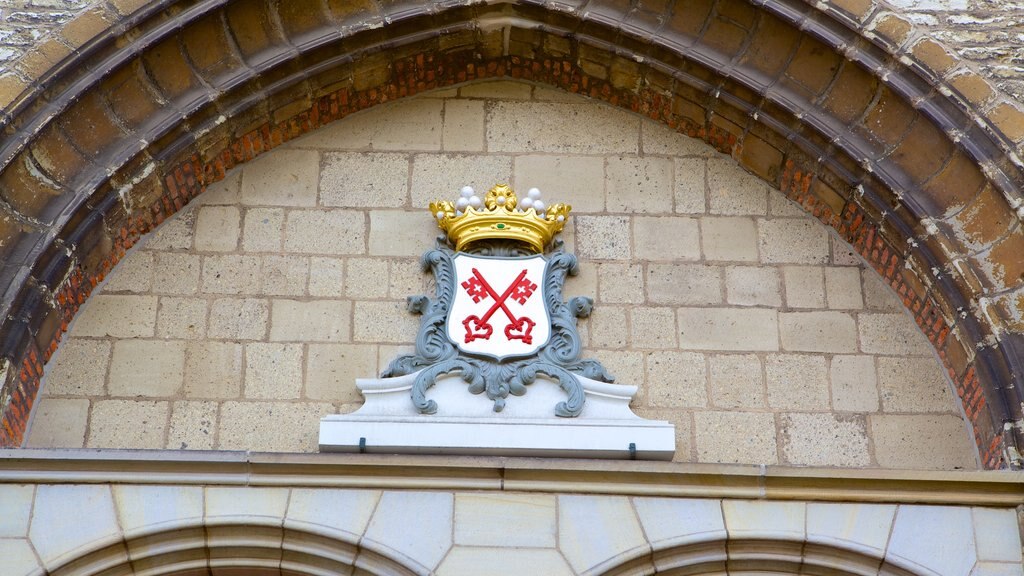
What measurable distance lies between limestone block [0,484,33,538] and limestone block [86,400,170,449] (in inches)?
20.7

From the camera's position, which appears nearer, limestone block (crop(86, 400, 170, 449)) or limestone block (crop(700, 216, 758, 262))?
limestone block (crop(86, 400, 170, 449))

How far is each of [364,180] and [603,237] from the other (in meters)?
1.17

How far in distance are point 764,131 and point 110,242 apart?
3074mm

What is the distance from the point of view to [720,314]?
24.5 feet

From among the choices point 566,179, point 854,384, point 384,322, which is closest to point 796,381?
point 854,384

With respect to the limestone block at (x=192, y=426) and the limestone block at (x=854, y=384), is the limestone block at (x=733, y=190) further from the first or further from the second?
the limestone block at (x=192, y=426)

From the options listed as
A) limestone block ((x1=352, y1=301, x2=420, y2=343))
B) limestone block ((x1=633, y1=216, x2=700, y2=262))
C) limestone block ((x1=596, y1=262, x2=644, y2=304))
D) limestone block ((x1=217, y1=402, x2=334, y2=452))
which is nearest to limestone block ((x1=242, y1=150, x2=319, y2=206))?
limestone block ((x1=352, y1=301, x2=420, y2=343))

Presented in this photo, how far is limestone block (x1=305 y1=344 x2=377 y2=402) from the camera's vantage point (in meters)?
7.18

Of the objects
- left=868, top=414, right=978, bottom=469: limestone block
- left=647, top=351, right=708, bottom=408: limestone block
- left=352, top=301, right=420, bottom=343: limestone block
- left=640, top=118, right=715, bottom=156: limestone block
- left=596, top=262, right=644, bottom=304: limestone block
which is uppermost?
left=640, top=118, right=715, bottom=156: limestone block

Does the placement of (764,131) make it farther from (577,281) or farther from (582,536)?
(582,536)

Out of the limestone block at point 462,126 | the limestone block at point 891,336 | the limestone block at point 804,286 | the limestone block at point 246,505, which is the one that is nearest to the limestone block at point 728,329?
the limestone block at point 804,286

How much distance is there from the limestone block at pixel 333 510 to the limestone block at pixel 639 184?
1.98 m

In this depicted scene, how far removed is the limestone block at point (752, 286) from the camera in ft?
24.6

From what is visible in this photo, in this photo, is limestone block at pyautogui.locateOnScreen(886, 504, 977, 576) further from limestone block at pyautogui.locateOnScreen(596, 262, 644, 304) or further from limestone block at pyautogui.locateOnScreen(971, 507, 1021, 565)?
limestone block at pyautogui.locateOnScreen(596, 262, 644, 304)
